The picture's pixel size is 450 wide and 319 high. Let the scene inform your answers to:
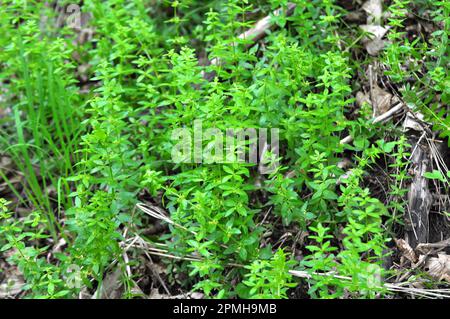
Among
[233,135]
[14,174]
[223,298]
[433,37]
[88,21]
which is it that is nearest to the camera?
[223,298]

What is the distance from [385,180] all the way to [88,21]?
2928 millimetres

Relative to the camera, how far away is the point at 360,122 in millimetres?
3928

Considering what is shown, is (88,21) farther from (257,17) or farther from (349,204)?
(349,204)

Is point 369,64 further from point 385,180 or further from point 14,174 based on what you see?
point 14,174

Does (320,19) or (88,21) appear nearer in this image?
(320,19)

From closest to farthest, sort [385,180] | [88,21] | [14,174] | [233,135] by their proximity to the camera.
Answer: [233,135] → [385,180] → [14,174] → [88,21]

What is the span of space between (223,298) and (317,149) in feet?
3.41

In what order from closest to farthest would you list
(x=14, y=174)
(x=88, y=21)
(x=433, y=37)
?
(x=433, y=37) → (x=14, y=174) → (x=88, y=21)

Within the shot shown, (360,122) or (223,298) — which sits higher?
(360,122)
